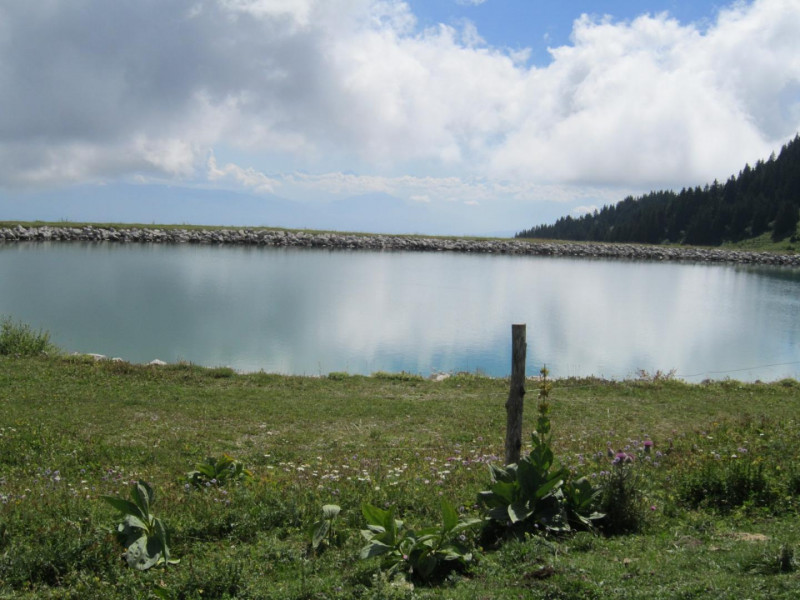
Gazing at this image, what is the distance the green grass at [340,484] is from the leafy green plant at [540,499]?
0.37 m

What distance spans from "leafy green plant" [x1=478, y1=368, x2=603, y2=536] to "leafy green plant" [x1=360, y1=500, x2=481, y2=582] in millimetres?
730

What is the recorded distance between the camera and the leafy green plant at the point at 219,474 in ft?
28.2

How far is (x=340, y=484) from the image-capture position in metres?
8.44

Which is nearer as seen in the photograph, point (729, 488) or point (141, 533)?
point (141, 533)

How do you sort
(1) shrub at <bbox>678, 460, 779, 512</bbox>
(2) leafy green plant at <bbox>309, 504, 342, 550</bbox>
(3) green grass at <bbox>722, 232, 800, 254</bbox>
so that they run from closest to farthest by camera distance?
(2) leafy green plant at <bbox>309, 504, 342, 550</bbox>, (1) shrub at <bbox>678, 460, 779, 512</bbox>, (3) green grass at <bbox>722, 232, 800, 254</bbox>

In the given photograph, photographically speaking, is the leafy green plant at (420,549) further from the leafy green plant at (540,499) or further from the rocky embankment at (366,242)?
the rocky embankment at (366,242)

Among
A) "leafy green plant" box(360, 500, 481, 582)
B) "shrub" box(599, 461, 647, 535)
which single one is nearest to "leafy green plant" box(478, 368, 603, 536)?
"shrub" box(599, 461, 647, 535)

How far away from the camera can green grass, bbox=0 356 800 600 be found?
558 centimetres

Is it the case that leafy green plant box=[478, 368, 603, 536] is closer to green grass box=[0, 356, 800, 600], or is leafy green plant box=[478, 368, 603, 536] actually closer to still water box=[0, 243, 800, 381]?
green grass box=[0, 356, 800, 600]

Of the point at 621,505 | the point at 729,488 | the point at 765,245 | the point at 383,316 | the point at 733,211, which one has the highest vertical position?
the point at 733,211

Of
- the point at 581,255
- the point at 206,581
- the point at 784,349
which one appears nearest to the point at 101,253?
the point at 784,349

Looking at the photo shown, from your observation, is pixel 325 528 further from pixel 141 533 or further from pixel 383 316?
pixel 383 316

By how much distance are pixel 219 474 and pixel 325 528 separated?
9.04 ft

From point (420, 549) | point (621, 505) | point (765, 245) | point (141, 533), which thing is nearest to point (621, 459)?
point (621, 505)
